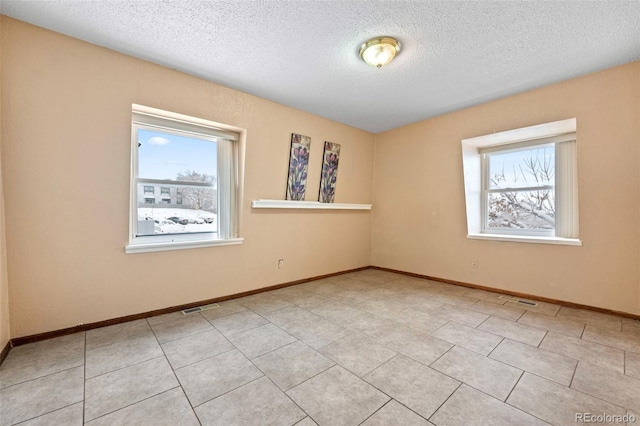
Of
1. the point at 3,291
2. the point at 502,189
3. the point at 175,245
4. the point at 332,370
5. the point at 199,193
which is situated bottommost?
the point at 332,370

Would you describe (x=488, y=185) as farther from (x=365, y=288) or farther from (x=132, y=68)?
(x=132, y=68)

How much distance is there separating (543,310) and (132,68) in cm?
504

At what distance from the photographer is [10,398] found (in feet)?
5.09

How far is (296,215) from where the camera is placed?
405 centimetres

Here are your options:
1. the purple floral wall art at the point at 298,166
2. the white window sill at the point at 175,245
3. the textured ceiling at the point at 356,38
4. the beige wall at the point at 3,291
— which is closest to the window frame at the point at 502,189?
the textured ceiling at the point at 356,38

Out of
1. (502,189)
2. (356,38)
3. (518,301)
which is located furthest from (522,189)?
(356,38)

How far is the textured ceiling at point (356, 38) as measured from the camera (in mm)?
1979

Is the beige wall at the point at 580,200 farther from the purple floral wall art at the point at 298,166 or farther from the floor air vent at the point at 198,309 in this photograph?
the floor air vent at the point at 198,309

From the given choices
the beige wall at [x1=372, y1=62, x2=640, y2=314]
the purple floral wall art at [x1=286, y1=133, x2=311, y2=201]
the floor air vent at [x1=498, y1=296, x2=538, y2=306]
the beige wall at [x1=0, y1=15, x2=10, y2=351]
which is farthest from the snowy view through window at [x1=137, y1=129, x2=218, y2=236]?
the floor air vent at [x1=498, y1=296, x2=538, y2=306]

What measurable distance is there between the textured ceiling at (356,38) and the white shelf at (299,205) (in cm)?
144

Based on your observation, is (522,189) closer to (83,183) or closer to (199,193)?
(199,193)

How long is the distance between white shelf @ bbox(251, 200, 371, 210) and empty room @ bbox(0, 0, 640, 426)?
1.6 inches

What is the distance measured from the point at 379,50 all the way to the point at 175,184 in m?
2.57

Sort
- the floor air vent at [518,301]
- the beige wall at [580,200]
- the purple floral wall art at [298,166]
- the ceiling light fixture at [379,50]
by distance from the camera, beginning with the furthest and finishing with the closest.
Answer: the purple floral wall art at [298,166], the floor air vent at [518,301], the beige wall at [580,200], the ceiling light fixture at [379,50]
